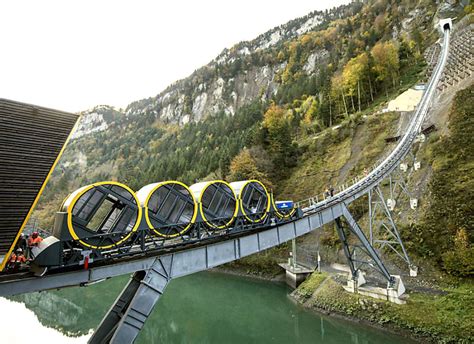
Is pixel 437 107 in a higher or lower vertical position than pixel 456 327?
higher

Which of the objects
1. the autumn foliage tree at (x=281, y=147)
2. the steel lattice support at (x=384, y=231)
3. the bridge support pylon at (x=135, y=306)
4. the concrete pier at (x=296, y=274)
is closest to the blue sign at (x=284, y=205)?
the bridge support pylon at (x=135, y=306)

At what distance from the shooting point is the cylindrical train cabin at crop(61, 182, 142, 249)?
8.50 meters

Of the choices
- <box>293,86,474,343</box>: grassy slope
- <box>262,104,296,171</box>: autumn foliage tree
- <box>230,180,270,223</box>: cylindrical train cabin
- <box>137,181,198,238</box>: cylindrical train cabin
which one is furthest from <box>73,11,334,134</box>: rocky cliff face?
<box>137,181,198,238</box>: cylindrical train cabin

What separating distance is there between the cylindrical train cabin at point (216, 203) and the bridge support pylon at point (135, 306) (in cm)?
270

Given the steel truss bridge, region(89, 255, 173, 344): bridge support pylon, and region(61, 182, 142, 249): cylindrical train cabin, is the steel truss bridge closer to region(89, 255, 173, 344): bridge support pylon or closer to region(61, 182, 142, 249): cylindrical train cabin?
region(89, 255, 173, 344): bridge support pylon

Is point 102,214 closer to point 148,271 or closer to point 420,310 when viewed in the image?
point 148,271

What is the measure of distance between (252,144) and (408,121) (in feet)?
74.9

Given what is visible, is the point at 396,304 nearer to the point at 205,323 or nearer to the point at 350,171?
the point at 205,323

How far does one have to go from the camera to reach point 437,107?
40250 millimetres

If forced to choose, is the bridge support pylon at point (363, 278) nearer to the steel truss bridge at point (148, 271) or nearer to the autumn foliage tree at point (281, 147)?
the steel truss bridge at point (148, 271)

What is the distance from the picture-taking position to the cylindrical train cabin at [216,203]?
12.4 meters

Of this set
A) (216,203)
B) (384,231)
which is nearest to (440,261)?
(384,231)

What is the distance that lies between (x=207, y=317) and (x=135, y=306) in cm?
1725

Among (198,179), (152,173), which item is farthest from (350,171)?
(152,173)
